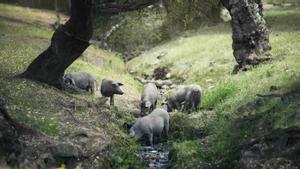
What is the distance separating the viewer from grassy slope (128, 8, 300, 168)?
18.4 meters

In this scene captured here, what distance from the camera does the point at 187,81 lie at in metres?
35.0

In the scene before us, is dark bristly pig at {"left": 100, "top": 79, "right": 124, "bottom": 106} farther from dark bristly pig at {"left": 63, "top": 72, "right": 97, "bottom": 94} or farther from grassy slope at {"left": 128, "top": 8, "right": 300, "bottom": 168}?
grassy slope at {"left": 128, "top": 8, "right": 300, "bottom": 168}

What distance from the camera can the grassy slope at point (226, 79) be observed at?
18.4m

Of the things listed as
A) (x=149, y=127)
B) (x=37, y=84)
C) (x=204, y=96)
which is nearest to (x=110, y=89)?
(x=37, y=84)

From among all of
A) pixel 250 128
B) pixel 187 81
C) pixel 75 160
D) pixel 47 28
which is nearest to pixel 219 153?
pixel 250 128

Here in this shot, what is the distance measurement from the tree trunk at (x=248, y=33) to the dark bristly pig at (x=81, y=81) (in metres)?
7.85

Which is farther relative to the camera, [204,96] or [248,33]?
[248,33]

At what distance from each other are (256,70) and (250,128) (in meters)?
10.0

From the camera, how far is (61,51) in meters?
24.9

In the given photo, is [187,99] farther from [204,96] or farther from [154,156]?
[154,156]

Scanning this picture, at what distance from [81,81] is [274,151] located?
13.6 meters

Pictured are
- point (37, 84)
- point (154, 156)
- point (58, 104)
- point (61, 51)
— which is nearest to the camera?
point (154, 156)

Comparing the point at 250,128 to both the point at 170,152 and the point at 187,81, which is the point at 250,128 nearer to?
the point at 170,152

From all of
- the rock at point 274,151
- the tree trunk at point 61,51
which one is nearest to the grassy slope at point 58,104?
the tree trunk at point 61,51
